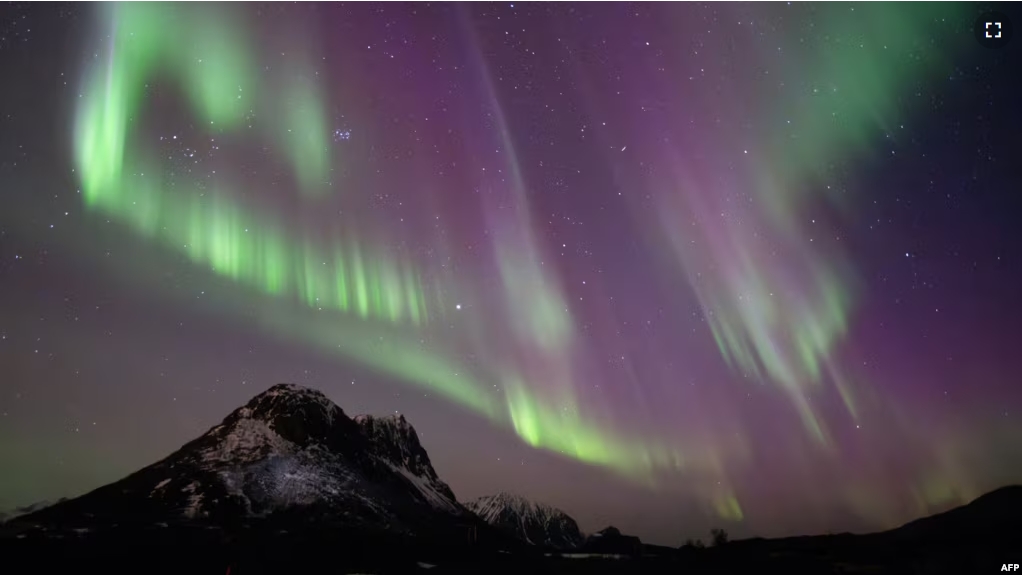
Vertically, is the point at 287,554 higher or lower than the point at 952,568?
higher

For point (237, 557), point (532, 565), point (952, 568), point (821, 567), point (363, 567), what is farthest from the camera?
point (532, 565)

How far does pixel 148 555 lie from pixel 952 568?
200799 millimetres

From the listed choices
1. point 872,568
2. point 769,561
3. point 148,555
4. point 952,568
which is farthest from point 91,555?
point 952,568

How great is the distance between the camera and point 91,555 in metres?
167

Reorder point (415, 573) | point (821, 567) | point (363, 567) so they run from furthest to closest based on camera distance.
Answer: point (363, 567), point (415, 573), point (821, 567)

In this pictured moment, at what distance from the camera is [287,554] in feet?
594

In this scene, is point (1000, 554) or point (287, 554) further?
point (287, 554)

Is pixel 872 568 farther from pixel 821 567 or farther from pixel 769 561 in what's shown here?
pixel 769 561

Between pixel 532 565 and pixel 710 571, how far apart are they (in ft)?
212

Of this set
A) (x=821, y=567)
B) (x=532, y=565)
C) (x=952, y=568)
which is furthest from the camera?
(x=532, y=565)

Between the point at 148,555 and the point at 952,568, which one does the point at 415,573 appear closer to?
the point at 148,555

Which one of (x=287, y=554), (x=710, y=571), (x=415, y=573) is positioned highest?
(x=287, y=554)

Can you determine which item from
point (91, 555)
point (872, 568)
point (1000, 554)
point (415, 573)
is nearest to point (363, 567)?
point (415, 573)

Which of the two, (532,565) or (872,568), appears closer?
(872,568)
